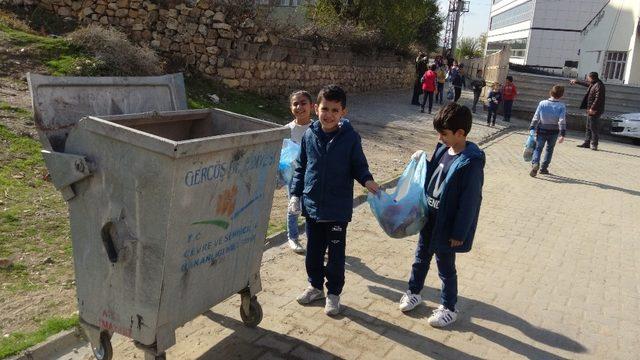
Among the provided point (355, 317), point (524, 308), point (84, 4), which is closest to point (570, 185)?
point (524, 308)

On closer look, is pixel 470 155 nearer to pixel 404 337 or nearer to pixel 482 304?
pixel 404 337

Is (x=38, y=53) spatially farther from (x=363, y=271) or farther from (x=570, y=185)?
(x=570, y=185)

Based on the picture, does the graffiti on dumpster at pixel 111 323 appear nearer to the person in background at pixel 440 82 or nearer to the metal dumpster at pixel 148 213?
the metal dumpster at pixel 148 213

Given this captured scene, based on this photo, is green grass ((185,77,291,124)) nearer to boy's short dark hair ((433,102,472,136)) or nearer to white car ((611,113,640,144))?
boy's short dark hair ((433,102,472,136))

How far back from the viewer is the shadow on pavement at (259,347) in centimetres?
344

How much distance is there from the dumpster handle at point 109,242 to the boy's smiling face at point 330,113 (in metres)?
1.66

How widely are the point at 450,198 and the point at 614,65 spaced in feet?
87.2

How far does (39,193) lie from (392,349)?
3986 millimetres

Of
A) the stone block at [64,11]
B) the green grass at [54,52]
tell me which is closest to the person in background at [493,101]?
the green grass at [54,52]

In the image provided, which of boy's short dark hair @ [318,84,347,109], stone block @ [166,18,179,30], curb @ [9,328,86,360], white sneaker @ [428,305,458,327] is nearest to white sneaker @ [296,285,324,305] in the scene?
white sneaker @ [428,305,458,327]

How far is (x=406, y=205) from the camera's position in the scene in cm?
392

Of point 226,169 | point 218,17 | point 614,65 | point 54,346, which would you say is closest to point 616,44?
point 614,65

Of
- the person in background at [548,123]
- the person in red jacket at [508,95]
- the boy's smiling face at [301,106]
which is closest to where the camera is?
the boy's smiling face at [301,106]

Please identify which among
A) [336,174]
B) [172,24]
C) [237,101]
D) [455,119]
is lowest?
[237,101]
